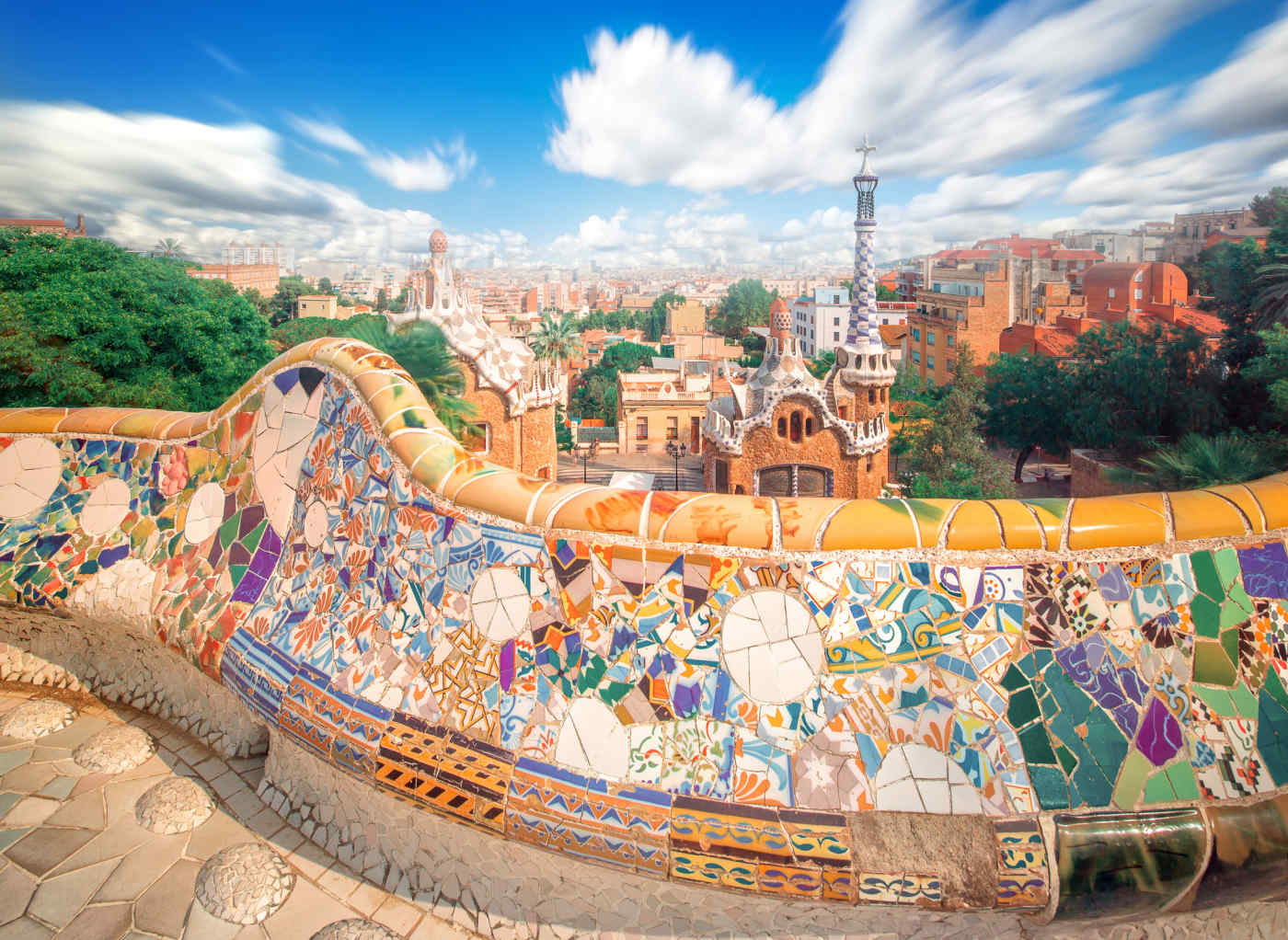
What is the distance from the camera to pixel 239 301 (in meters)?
19.9

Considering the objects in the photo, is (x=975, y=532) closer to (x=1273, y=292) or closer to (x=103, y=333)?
(x=103, y=333)

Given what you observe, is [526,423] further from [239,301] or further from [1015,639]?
[1015,639]

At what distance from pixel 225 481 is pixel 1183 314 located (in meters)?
31.1

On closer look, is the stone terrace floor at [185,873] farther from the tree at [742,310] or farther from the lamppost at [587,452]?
the tree at [742,310]

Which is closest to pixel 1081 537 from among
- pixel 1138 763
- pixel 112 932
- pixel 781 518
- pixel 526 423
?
pixel 1138 763

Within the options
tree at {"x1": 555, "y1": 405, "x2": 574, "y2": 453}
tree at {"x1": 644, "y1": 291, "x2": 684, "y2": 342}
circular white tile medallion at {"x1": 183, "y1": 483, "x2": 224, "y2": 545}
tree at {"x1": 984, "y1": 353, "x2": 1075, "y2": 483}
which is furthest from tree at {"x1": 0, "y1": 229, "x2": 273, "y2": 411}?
tree at {"x1": 644, "y1": 291, "x2": 684, "y2": 342}

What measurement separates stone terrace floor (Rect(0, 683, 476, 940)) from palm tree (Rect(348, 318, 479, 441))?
266 inches

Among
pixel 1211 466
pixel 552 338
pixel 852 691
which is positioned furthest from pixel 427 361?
pixel 552 338

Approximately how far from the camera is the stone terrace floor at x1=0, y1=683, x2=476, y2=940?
3469 millimetres

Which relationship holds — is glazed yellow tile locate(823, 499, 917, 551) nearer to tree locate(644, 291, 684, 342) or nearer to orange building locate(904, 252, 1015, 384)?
orange building locate(904, 252, 1015, 384)

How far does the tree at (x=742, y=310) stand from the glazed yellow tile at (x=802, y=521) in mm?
74964

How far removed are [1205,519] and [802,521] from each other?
154 cm

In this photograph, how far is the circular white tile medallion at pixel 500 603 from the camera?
141 inches

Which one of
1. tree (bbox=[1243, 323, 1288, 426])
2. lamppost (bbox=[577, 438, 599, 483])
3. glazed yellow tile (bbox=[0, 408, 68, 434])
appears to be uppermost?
tree (bbox=[1243, 323, 1288, 426])
